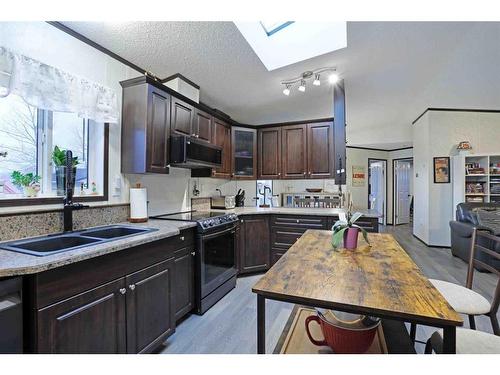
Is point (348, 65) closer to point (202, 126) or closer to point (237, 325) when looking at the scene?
point (202, 126)

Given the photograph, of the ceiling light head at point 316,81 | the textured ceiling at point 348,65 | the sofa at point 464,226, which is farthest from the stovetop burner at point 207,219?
the sofa at point 464,226

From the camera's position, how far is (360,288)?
1.02m

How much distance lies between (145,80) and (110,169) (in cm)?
85

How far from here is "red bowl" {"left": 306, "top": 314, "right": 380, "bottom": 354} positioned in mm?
1082

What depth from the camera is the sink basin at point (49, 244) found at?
1.41 m

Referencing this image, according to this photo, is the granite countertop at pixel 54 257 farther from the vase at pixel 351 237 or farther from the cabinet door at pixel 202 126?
the cabinet door at pixel 202 126

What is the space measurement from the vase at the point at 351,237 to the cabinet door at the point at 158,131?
171cm

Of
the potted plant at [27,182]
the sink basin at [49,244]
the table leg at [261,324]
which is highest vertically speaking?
the potted plant at [27,182]

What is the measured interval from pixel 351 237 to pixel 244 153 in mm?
2633

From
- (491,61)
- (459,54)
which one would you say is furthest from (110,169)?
(491,61)

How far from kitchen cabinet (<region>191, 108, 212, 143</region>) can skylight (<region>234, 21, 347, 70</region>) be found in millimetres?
932

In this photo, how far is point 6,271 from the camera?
99cm

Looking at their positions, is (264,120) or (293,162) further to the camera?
(264,120)
